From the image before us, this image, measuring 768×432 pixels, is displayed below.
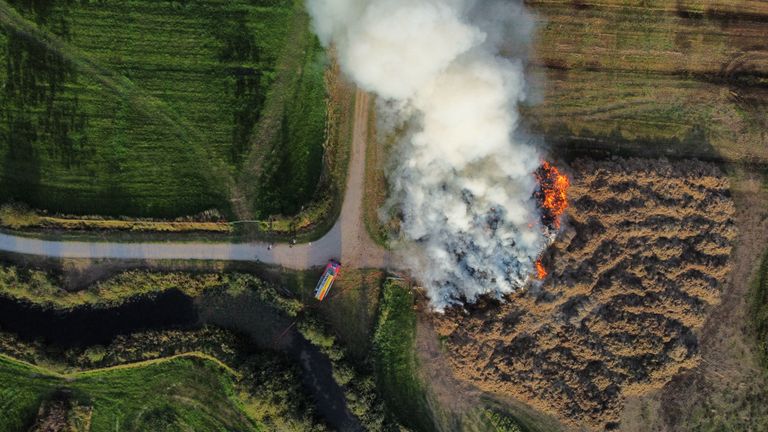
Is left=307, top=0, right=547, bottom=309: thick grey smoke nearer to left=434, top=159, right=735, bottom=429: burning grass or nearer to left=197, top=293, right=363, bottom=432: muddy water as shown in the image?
left=434, top=159, right=735, bottom=429: burning grass

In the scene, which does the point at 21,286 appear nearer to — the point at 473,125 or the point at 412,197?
the point at 412,197

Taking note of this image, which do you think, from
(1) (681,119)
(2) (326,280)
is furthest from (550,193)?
(2) (326,280)

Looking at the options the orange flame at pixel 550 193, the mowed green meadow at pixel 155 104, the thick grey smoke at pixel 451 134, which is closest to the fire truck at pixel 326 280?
the mowed green meadow at pixel 155 104

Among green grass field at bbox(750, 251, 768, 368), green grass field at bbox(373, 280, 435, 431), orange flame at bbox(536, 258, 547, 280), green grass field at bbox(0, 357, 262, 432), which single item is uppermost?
green grass field at bbox(750, 251, 768, 368)

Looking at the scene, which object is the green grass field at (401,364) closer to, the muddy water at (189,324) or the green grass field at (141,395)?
the muddy water at (189,324)

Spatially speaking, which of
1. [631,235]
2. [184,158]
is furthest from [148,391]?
[631,235]

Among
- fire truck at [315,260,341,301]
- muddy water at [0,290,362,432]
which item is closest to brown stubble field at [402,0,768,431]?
fire truck at [315,260,341,301]

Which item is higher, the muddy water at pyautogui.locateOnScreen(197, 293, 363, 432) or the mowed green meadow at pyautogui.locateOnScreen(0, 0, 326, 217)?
the mowed green meadow at pyautogui.locateOnScreen(0, 0, 326, 217)
